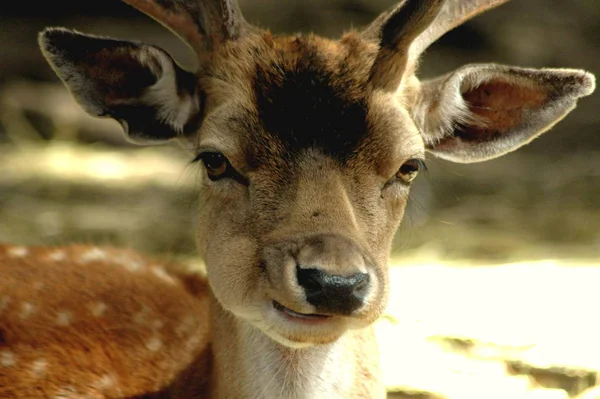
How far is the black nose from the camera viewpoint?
2.53 m

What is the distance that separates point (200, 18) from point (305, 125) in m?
0.64

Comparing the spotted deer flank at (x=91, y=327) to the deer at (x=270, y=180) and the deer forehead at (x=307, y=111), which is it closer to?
the deer at (x=270, y=180)

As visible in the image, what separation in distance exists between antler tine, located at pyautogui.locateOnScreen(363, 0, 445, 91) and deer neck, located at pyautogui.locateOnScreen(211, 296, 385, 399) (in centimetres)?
84

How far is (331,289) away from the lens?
2531 mm

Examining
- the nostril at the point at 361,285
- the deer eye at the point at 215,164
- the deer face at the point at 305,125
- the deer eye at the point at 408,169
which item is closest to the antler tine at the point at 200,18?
the deer face at the point at 305,125

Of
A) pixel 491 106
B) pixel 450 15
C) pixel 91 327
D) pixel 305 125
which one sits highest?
pixel 450 15

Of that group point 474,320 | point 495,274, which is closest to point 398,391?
point 474,320

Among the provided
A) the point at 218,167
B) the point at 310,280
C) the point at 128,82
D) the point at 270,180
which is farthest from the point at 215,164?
the point at 310,280

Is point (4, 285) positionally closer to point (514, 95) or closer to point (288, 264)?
point (288, 264)

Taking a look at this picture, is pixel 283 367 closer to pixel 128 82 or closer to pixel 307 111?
pixel 307 111

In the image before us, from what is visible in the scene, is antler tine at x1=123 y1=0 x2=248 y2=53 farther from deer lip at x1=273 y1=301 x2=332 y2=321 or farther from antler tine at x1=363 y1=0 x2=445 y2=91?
deer lip at x1=273 y1=301 x2=332 y2=321

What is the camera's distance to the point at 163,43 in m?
7.47

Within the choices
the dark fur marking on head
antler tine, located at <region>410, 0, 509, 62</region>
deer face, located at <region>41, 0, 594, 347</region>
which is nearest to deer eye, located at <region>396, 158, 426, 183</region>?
deer face, located at <region>41, 0, 594, 347</region>

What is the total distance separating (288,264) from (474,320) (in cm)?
250
